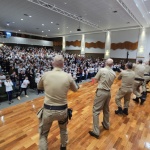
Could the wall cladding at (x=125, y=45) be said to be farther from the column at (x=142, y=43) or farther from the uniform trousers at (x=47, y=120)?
the uniform trousers at (x=47, y=120)

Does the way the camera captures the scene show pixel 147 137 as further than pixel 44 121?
Yes

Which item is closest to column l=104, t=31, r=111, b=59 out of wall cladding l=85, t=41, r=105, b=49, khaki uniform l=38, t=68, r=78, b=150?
wall cladding l=85, t=41, r=105, b=49

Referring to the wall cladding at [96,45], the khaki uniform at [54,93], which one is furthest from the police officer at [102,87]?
the wall cladding at [96,45]

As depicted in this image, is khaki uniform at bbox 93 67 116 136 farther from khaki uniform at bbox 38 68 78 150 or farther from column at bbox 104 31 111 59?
column at bbox 104 31 111 59

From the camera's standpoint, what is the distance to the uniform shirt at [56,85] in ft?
4.99

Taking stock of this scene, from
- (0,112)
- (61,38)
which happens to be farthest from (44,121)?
(61,38)

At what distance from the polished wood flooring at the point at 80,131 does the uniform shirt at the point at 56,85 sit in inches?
39.1

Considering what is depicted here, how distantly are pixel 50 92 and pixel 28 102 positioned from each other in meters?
2.84

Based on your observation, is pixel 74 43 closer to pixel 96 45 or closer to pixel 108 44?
pixel 96 45

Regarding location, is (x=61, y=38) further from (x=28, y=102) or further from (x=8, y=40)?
(x=28, y=102)

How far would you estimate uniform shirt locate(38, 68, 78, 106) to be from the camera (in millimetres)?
1520

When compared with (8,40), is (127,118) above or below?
below

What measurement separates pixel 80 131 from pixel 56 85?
58.3 inches

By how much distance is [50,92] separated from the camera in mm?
1542
